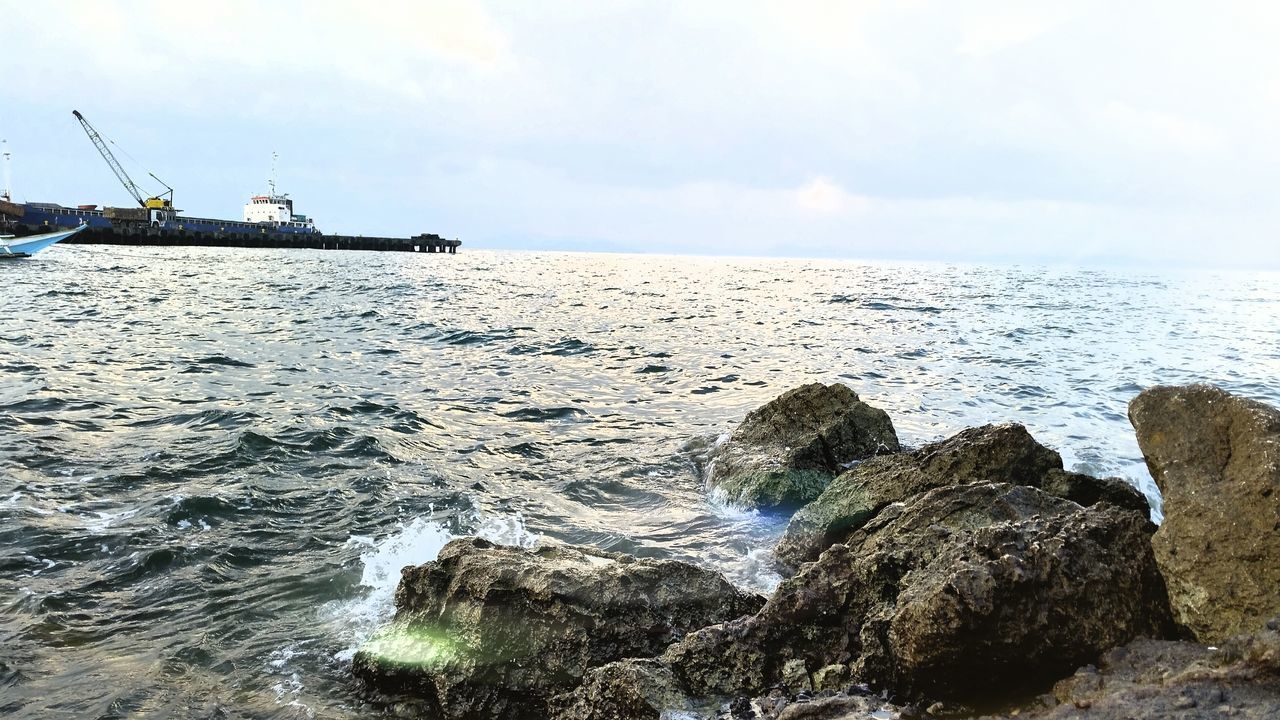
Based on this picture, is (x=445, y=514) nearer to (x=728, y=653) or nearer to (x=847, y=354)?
(x=728, y=653)

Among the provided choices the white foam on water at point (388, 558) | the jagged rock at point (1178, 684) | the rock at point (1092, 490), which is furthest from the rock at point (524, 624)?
the rock at point (1092, 490)

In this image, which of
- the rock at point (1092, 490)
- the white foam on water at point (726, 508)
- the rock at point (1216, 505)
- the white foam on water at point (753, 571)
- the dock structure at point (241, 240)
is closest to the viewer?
the rock at point (1216, 505)

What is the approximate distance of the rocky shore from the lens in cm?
376

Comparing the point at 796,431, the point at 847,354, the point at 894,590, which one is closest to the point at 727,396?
the point at 796,431

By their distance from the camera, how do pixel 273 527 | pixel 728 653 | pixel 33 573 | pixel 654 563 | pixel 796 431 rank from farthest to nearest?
1. pixel 796 431
2. pixel 273 527
3. pixel 33 573
4. pixel 654 563
5. pixel 728 653

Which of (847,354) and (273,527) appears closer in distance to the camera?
(273,527)

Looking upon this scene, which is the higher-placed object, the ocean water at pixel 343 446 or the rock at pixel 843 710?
the rock at pixel 843 710

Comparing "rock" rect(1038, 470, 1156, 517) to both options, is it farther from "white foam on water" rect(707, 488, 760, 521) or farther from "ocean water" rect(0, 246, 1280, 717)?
"white foam on water" rect(707, 488, 760, 521)

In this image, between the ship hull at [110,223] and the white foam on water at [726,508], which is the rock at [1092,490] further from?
the ship hull at [110,223]

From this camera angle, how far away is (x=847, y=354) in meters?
23.4

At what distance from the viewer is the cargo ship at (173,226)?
93.9 metres

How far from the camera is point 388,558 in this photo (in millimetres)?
7672

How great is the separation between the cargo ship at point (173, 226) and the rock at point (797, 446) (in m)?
100

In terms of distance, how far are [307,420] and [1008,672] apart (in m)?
11.9
